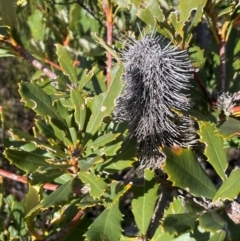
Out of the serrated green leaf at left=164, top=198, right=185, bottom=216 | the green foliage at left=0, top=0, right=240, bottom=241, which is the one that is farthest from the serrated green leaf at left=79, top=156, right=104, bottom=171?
the serrated green leaf at left=164, top=198, right=185, bottom=216

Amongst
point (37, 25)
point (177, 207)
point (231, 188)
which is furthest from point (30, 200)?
point (37, 25)

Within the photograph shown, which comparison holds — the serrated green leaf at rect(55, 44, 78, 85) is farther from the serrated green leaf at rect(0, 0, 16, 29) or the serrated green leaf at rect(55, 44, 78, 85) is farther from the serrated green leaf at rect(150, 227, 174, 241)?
the serrated green leaf at rect(150, 227, 174, 241)

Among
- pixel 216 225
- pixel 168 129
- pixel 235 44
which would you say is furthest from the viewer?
pixel 235 44

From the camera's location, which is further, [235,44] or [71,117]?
[235,44]

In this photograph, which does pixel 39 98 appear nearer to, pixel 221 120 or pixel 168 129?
pixel 168 129

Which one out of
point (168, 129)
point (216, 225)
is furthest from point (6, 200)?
point (216, 225)

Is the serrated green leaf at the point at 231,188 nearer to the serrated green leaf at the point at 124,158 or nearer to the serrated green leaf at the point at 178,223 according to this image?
the serrated green leaf at the point at 178,223

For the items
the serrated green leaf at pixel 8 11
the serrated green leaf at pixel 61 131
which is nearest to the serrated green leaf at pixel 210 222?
the serrated green leaf at pixel 61 131
